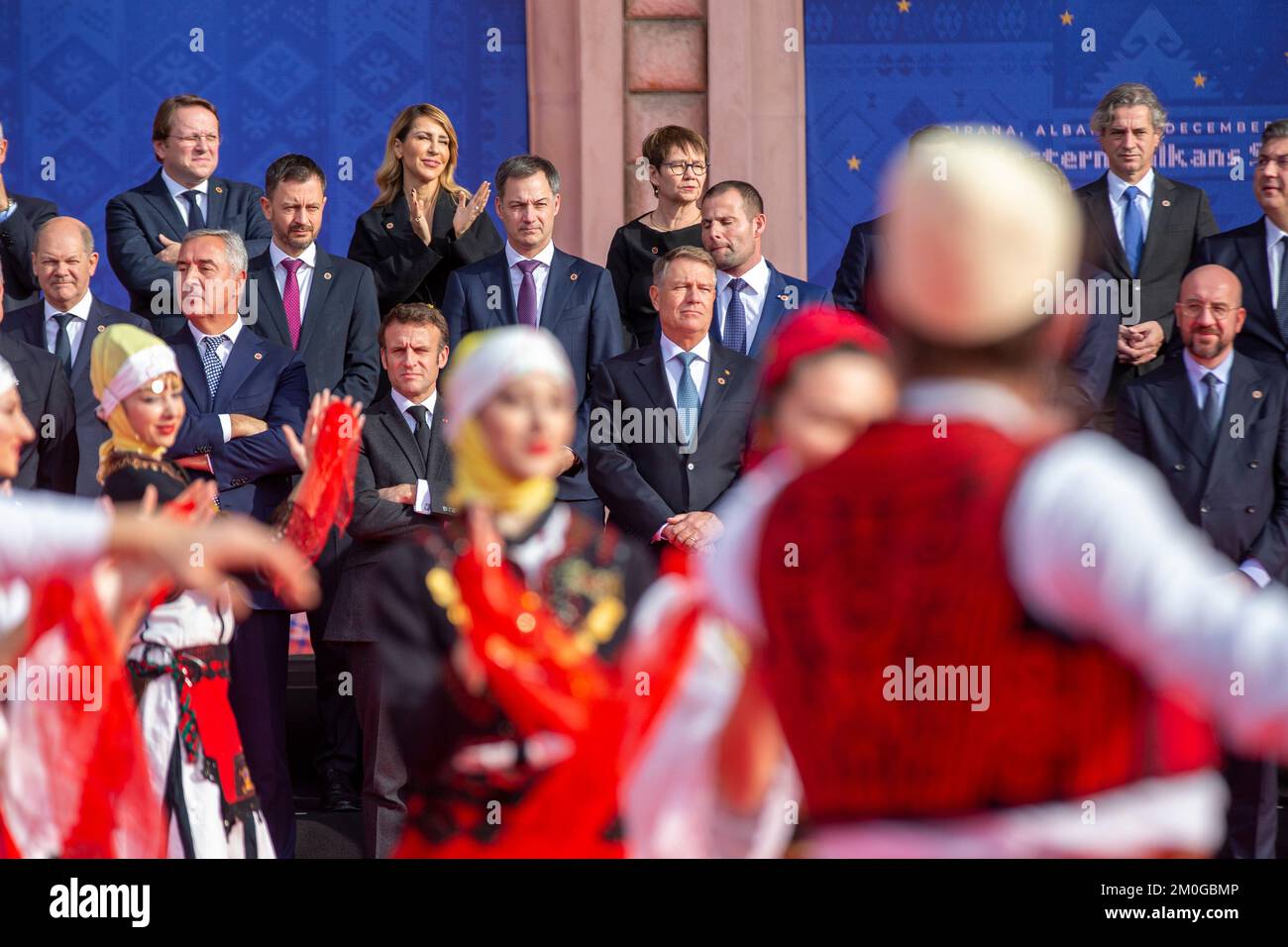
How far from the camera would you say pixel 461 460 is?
11.3 ft

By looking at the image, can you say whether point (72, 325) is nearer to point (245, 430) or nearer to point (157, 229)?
point (157, 229)

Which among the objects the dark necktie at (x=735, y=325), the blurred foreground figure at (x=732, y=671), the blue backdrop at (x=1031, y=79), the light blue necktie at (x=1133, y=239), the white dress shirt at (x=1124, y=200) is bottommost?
the blurred foreground figure at (x=732, y=671)

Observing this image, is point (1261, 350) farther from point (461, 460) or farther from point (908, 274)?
point (908, 274)

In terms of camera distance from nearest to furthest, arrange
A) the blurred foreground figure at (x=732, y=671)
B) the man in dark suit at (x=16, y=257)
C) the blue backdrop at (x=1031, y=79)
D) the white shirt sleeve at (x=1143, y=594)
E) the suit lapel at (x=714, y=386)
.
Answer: the white shirt sleeve at (x=1143, y=594) < the blurred foreground figure at (x=732, y=671) < the suit lapel at (x=714, y=386) < the man in dark suit at (x=16, y=257) < the blue backdrop at (x=1031, y=79)

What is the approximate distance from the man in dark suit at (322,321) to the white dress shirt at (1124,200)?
96.8 inches

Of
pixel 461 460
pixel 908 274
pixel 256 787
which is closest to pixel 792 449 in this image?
pixel 908 274

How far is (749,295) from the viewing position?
588cm

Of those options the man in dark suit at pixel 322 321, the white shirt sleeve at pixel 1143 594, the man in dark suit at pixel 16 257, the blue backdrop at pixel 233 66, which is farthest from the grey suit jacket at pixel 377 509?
the white shirt sleeve at pixel 1143 594

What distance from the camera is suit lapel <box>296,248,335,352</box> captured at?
5.82 m

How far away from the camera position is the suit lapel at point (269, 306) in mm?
5820

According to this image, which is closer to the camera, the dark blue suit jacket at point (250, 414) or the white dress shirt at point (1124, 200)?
the dark blue suit jacket at point (250, 414)

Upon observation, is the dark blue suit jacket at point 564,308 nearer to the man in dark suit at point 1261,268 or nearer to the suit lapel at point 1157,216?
the suit lapel at point 1157,216

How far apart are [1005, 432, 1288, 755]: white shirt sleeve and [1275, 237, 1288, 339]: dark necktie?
428 cm

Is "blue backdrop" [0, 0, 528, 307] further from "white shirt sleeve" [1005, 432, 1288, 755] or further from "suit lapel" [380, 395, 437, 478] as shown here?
"white shirt sleeve" [1005, 432, 1288, 755]
